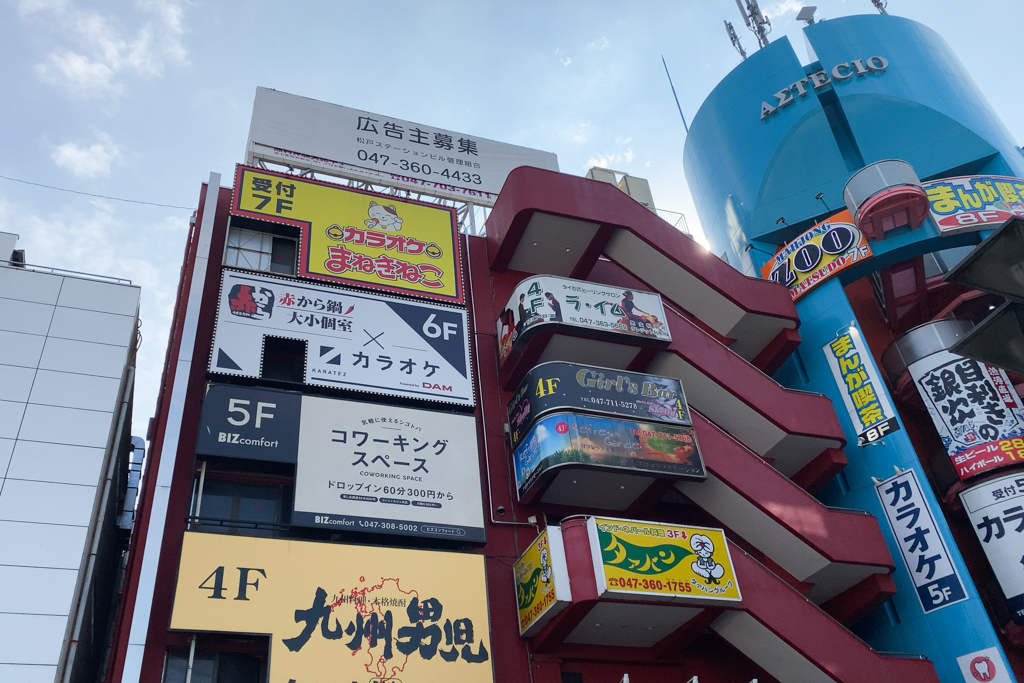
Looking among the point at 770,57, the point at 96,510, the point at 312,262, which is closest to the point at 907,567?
the point at 312,262

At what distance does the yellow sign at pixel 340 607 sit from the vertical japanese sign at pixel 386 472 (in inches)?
37.2

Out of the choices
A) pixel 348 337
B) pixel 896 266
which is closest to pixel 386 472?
pixel 348 337

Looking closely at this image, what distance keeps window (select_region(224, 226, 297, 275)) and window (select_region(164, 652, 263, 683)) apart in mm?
12188

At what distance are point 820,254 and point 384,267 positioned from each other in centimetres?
1649

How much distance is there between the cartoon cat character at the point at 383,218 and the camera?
94.2 ft

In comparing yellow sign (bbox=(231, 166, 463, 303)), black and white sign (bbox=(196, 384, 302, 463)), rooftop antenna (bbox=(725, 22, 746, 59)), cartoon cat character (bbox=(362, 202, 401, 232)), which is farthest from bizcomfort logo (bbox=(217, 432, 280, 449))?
rooftop antenna (bbox=(725, 22, 746, 59))

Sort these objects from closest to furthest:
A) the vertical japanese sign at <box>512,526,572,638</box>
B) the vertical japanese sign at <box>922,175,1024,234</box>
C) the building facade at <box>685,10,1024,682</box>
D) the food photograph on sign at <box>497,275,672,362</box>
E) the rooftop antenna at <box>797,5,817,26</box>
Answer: the vertical japanese sign at <box>512,526,572,638</box> → the building facade at <box>685,10,1024,682</box> → the food photograph on sign at <box>497,275,672,362</box> → the vertical japanese sign at <box>922,175,1024,234</box> → the rooftop antenna at <box>797,5,817,26</box>

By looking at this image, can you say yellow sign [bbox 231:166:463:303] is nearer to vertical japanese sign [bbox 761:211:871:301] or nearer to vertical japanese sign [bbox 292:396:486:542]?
vertical japanese sign [bbox 292:396:486:542]

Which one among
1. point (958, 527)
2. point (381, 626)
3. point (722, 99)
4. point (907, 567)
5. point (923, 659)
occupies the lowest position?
point (923, 659)

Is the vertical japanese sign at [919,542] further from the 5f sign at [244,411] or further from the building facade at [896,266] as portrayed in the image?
the 5f sign at [244,411]

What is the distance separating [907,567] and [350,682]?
1692cm

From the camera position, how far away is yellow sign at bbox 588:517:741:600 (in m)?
20.1

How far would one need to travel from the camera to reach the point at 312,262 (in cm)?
2634

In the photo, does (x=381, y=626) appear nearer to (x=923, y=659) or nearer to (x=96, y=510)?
(x=96, y=510)
